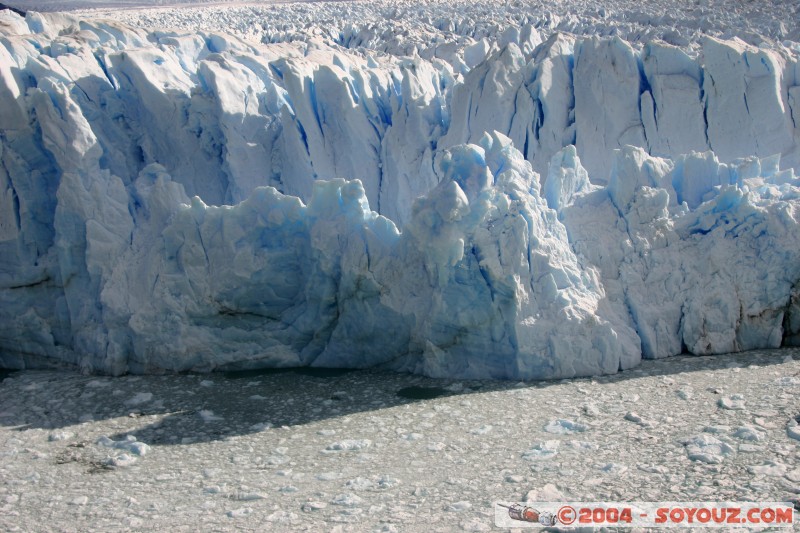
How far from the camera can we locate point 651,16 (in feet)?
51.8

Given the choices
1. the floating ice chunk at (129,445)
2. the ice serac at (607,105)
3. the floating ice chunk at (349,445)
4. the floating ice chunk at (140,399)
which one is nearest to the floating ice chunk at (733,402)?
the floating ice chunk at (349,445)

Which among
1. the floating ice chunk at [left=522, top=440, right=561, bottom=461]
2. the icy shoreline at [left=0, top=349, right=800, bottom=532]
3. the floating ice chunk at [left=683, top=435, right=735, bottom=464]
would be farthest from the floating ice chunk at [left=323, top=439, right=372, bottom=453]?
the floating ice chunk at [left=683, top=435, right=735, bottom=464]

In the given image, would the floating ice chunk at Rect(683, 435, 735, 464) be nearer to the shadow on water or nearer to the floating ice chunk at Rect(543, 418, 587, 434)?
the floating ice chunk at Rect(543, 418, 587, 434)

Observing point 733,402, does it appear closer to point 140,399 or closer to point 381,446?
point 381,446

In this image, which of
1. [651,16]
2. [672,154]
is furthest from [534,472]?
[651,16]

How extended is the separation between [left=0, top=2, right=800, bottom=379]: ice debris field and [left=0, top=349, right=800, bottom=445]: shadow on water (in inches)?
6.8

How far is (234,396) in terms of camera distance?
642 cm

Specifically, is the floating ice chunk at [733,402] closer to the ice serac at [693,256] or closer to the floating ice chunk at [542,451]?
the ice serac at [693,256]

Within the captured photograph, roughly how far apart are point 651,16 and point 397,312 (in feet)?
37.6

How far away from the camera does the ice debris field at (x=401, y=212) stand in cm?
645

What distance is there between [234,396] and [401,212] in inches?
112

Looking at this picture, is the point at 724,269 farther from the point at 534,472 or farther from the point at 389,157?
the point at 389,157

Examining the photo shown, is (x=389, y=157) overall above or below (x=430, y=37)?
below

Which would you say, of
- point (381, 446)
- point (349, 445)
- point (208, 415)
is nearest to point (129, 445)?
point (208, 415)
